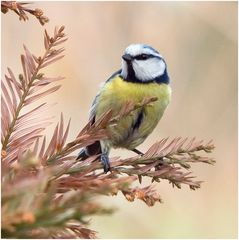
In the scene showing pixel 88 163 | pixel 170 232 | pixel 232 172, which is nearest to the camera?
pixel 88 163

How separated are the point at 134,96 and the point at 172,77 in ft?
3.04

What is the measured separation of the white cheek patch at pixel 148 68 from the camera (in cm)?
129

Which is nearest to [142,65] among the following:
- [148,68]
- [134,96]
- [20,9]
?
[148,68]

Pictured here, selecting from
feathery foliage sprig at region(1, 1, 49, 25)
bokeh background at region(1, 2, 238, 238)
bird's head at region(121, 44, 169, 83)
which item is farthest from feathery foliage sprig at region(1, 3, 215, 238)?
bokeh background at region(1, 2, 238, 238)

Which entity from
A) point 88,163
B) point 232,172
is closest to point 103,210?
point 88,163

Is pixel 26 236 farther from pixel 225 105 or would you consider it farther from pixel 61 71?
pixel 225 105

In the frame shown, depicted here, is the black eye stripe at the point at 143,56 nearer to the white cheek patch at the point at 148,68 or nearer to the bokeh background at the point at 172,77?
the white cheek patch at the point at 148,68

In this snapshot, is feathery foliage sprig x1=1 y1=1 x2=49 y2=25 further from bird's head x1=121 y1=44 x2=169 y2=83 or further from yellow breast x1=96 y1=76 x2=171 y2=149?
bird's head x1=121 y1=44 x2=169 y2=83

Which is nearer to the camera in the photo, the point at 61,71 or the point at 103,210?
the point at 103,210

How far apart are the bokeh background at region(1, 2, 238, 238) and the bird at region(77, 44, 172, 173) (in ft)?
2.02

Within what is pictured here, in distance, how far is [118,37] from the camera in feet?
6.88

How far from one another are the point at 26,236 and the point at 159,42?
6.16 ft

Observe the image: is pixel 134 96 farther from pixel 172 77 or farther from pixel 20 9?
pixel 172 77

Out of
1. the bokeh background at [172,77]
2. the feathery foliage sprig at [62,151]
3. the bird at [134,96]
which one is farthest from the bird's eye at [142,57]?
the feathery foliage sprig at [62,151]
